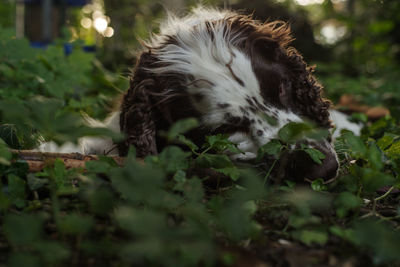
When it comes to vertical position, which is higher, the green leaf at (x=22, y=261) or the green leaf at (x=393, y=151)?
the green leaf at (x=22, y=261)

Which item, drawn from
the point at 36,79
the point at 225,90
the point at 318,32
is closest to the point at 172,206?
the point at 225,90

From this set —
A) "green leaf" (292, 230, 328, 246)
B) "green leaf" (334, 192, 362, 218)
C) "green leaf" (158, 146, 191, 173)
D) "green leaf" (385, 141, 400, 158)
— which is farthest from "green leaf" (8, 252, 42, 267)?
"green leaf" (385, 141, 400, 158)

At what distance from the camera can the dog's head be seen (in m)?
2.52

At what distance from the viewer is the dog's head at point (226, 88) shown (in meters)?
2.52

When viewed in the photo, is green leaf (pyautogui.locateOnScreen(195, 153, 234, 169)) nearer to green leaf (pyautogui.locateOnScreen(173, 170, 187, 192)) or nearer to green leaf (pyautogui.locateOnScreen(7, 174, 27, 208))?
green leaf (pyautogui.locateOnScreen(173, 170, 187, 192))

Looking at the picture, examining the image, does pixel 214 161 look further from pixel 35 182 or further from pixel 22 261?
pixel 22 261

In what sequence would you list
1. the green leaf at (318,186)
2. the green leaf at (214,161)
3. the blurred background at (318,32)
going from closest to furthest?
1. the green leaf at (214,161)
2. the green leaf at (318,186)
3. the blurred background at (318,32)

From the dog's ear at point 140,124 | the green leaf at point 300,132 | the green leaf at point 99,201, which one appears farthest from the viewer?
the dog's ear at point 140,124

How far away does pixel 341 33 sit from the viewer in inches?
569

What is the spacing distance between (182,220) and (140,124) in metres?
1.24

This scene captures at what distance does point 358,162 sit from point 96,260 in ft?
5.29

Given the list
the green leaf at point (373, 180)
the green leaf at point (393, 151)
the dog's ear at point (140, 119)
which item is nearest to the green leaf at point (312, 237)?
the green leaf at point (373, 180)

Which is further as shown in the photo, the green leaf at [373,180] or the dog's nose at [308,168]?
the dog's nose at [308,168]

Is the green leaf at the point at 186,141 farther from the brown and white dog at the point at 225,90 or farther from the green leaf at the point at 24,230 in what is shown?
the green leaf at the point at 24,230
